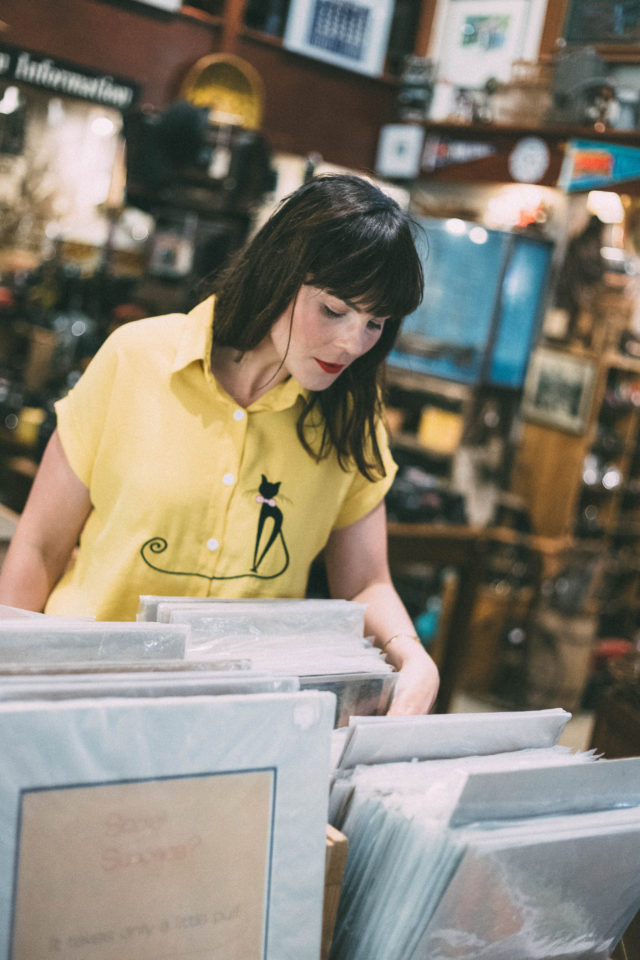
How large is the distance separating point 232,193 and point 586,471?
Answer: 10.7ft

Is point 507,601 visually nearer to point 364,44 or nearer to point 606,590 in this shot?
point 606,590

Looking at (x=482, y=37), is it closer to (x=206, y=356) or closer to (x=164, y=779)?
(x=206, y=356)

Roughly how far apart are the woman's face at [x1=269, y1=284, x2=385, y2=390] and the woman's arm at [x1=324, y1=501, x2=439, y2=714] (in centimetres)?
37

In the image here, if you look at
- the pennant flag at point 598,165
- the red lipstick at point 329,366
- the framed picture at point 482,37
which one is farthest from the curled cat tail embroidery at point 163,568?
the framed picture at point 482,37

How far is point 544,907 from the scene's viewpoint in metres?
0.91

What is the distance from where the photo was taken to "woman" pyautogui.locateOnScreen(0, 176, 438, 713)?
133 centimetres

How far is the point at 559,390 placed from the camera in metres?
6.30

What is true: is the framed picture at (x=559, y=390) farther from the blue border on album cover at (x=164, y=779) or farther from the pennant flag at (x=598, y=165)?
the blue border on album cover at (x=164, y=779)

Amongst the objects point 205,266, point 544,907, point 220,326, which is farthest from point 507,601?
point 544,907

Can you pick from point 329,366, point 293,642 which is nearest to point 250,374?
point 329,366

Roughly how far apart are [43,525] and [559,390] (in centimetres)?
531

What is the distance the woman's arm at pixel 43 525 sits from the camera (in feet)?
4.74

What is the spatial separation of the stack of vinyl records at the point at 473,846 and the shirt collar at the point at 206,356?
67cm

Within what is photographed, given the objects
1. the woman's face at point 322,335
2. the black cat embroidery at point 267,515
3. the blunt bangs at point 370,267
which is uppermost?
the blunt bangs at point 370,267
